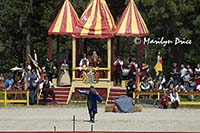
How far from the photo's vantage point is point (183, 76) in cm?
3691

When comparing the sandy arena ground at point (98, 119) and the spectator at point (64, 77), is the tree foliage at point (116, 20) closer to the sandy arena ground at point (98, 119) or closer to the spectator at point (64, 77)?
the spectator at point (64, 77)

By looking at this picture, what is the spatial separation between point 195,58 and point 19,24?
18298 mm

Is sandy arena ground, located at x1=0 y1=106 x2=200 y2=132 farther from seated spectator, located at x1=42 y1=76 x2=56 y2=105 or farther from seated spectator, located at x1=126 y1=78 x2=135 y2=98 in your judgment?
seated spectator, located at x1=126 y1=78 x2=135 y2=98

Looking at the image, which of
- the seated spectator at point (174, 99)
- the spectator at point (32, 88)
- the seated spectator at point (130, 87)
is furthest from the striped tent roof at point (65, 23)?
the seated spectator at point (174, 99)

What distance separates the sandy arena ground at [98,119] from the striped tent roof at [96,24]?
16.7 ft

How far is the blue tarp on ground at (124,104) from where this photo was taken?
1242 inches

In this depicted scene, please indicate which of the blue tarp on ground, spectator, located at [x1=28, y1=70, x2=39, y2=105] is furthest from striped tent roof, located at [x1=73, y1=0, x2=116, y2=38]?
the blue tarp on ground

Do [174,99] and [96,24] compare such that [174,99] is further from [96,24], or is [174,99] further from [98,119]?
[96,24]

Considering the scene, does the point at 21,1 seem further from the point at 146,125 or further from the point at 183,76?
the point at 146,125

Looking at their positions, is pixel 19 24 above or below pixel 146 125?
above

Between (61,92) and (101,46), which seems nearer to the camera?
(61,92)

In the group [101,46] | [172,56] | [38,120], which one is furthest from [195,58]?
[38,120]

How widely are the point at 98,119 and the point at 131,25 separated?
1107cm

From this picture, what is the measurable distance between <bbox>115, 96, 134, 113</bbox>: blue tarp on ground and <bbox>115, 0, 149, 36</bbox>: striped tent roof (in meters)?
6.68
